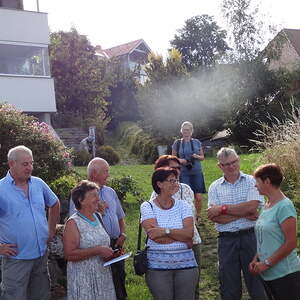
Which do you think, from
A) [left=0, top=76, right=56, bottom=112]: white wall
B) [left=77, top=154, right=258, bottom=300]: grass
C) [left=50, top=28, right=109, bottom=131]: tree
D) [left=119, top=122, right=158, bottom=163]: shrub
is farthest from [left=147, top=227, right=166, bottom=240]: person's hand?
[left=50, top=28, right=109, bottom=131]: tree

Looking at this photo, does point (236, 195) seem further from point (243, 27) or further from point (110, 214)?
point (243, 27)

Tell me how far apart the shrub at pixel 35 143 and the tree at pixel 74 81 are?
18.9 m

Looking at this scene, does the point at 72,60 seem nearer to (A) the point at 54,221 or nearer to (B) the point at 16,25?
(B) the point at 16,25

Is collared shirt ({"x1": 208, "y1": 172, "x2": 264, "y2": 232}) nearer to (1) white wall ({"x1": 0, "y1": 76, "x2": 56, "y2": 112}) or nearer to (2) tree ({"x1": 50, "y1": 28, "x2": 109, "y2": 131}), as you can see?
(1) white wall ({"x1": 0, "y1": 76, "x2": 56, "y2": 112})

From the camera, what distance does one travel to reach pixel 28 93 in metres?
19.6

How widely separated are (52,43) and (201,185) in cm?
2272

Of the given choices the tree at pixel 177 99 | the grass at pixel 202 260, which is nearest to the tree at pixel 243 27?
the tree at pixel 177 99

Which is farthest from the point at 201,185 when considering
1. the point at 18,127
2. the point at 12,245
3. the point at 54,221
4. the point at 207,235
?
the point at 12,245

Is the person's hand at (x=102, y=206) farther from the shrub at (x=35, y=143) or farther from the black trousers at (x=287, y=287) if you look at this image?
the shrub at (x=35, y=143)

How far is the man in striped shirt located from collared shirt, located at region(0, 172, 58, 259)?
1.58 metres

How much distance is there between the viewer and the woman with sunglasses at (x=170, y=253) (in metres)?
4.12

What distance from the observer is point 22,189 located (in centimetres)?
440

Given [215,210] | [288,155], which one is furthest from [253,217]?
[288,155]

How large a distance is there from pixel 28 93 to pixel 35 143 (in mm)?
11921
